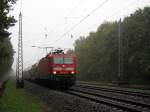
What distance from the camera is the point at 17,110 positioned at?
15.7 m

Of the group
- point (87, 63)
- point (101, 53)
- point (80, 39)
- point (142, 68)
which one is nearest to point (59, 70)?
point (142, 68)

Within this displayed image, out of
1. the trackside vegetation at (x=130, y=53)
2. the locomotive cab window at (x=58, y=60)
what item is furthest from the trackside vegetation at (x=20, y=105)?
Answer: the trackside vegetation at (x=130, y=53)

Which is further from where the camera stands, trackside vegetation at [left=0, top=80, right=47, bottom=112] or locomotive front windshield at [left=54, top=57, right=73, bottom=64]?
locomotive front windshield at [left=54, top=57, right=73, bottom=64]

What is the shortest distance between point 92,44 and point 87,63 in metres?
4.42

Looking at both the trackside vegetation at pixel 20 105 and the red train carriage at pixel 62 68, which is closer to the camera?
the trackside vegetation at pixel 20 105

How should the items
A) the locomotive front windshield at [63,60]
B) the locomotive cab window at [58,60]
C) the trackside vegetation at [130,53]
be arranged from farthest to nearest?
1. the trackside vegetation at [130,53]
2. the locomotive front windshield at [63,60]
3. the locomotive cab window at [58,60]

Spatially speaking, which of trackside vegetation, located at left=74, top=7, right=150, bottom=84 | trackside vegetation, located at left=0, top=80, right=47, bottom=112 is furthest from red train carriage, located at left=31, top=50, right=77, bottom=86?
trackside vegetation, located at left=74, top=7, right=150, bottom=84

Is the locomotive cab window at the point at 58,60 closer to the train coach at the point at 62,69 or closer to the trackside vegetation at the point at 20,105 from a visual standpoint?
the train coach at the point at 62,69

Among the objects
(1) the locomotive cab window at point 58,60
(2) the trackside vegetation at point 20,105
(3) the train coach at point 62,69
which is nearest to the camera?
(2) the trackside vegetation at point 20,105

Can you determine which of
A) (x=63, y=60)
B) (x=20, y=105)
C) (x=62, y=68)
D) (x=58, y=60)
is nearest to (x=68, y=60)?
(x=63, y=60)

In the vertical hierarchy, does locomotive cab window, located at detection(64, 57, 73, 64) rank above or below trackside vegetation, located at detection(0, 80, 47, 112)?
above

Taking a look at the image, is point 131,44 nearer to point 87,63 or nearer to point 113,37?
point 113,37

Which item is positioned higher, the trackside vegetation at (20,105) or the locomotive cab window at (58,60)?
the locomotive cab window at (58,60)

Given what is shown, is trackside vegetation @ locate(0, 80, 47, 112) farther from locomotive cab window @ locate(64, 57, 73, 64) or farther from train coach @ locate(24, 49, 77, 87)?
locomotive cab window @ locate(64, 57, 73, 64)
